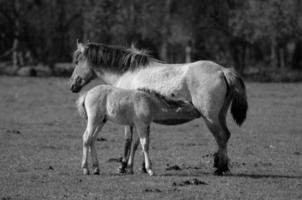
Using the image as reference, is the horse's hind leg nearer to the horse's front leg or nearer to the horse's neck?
the horse's front leg

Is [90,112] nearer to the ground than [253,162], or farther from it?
farther from it

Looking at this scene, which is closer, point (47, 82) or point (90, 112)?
point (90, 112)

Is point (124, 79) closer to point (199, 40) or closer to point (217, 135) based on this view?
point (217, 135)

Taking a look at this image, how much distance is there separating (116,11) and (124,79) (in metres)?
36.2

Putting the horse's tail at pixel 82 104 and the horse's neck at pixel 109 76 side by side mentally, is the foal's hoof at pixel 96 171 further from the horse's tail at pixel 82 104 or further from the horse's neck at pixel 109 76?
the horse's neck at pixel 109 76

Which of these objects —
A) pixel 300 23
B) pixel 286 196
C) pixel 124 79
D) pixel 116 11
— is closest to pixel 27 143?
pixel 124 79

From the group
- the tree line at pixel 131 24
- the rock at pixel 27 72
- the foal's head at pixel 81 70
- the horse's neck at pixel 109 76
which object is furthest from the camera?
the tree line at pixel 131 24

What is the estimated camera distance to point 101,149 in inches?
592

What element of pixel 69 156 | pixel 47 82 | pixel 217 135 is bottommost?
pixel 47 82

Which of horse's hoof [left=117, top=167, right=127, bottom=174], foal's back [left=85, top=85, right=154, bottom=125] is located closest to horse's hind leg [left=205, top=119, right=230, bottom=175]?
foal's back [left=85, top=85, right=154, bottom=125]

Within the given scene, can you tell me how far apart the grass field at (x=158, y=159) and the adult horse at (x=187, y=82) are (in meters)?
0.87

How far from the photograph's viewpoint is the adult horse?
11.5m

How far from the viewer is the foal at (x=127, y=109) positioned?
11242 mm

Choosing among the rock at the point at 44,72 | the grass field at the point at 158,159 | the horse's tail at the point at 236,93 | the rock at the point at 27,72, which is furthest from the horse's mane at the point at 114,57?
the rock at the point at 44,72
